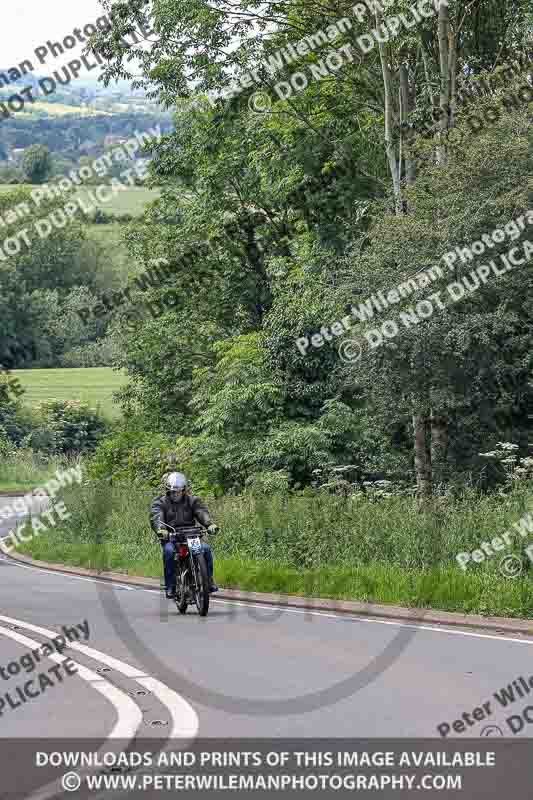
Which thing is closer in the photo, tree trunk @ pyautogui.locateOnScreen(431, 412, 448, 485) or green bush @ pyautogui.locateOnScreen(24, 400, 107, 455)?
tree trunk @ pyautogui.locateOnScreen(431, 412, 448, 485)

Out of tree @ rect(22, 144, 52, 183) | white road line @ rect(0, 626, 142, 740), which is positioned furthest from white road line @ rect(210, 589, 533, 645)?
tree @ rect(22, 144, 52, 183)

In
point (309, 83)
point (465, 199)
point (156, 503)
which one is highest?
point (309, 83)

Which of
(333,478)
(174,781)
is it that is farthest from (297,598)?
(174,781)

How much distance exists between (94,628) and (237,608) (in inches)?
107

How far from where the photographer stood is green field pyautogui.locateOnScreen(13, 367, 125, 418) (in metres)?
91.1

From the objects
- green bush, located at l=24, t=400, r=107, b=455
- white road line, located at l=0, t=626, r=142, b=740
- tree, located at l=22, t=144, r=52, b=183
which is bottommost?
white road line, located at l=0, t=626, r=142, b=740

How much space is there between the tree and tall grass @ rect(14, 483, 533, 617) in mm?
174454

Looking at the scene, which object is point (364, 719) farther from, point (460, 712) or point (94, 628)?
point (94, 628)

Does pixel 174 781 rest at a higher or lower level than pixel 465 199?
lower

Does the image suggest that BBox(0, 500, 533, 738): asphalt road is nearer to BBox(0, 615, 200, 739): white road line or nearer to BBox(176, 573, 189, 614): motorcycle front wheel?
BBox(0, 615, 200, 739): white road line

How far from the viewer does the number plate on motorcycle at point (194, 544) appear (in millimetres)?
15695

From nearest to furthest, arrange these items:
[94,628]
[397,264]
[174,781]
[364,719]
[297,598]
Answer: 1. [174,781]
2. [364,719]
3. [94,628]
4. [297,598]
5. [397,264]

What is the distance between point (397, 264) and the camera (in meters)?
28.9

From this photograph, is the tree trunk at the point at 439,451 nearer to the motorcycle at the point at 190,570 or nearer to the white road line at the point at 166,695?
the motorcycle at the point at 190,570
